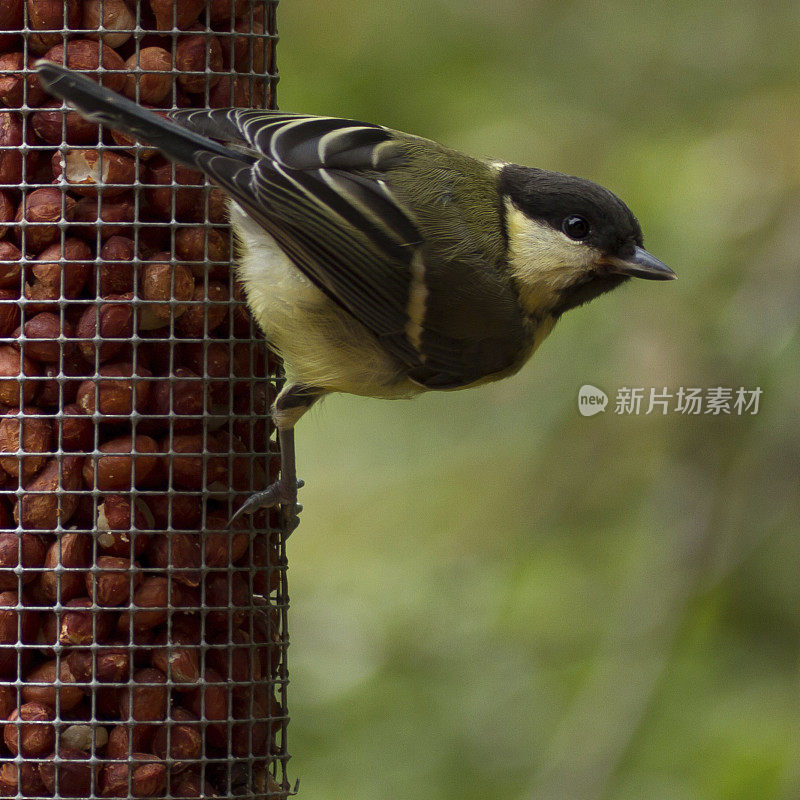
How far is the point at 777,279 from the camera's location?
4789mm

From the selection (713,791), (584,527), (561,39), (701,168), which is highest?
(561,39)

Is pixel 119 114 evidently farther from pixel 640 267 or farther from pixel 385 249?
pixel 640 267

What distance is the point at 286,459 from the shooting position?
3.43 metres

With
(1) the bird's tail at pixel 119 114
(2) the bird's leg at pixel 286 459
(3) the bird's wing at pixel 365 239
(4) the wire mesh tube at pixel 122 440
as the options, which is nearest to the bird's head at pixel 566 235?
(3) the bird's wing at pixel 365 239

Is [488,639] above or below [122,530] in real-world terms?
below

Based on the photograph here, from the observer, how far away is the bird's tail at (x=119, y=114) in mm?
2789

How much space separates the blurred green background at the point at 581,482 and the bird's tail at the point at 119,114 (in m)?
2.26

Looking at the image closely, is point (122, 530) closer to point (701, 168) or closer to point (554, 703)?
point (554, 703)

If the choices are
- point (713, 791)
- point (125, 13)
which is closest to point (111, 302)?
point (125, 13)

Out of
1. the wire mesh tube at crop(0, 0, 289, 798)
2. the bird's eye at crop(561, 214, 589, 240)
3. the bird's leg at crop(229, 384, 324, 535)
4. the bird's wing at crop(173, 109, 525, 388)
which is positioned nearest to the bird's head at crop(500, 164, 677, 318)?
the bird's eye at crop(561, 214, 589, 240)

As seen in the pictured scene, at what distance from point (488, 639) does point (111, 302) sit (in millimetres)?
2346

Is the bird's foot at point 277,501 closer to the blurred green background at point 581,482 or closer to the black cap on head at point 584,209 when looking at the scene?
the black cap on head at point 584,209

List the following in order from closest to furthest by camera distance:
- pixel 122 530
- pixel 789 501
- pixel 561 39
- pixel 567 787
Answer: pixel 122 530, pixel 567 787, pixel 789 501, pixel 561 39

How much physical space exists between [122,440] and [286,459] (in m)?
0.44
